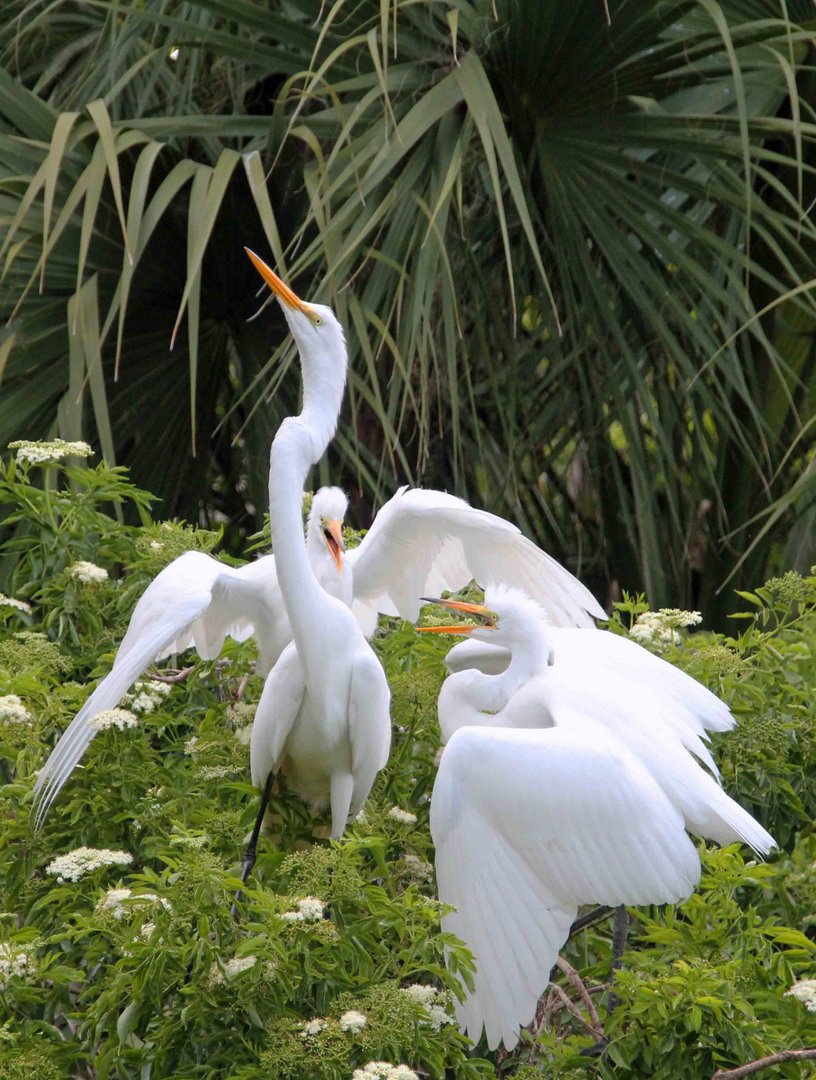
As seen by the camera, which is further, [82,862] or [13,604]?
[13,604]

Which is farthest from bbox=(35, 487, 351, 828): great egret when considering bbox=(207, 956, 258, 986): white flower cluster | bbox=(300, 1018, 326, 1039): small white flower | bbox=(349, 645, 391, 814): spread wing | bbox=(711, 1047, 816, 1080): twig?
bbox=(711, 1047, 816, 1080): twig

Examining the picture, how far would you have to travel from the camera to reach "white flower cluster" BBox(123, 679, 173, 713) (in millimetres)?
2586

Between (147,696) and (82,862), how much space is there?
16.5 inches

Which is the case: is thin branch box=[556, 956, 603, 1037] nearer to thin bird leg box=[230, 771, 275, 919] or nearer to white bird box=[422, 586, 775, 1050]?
white bird box=[422, 586, 775, 1050]

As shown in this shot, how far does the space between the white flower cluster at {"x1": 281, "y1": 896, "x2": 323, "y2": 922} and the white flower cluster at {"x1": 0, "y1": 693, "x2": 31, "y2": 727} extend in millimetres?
659

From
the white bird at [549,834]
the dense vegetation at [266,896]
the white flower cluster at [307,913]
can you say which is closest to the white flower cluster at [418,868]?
the dense vegetation at [266,896]

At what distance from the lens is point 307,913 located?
1984 millimetres

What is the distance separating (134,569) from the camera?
10.5 feet

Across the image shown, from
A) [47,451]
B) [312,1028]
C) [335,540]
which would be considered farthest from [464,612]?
[312,1028]

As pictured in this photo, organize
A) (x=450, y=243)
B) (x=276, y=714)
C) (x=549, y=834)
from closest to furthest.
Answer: (x=549, y=834) → (x=276, y=714) → (x=450, y=243)

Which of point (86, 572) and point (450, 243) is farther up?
point (450, 243)

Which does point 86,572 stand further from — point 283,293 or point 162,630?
point 283,293

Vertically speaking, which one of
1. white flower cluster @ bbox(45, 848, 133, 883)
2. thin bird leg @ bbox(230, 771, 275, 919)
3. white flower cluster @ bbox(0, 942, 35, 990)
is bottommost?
thin bird leg @ bbox(230, 771, 275, 919)

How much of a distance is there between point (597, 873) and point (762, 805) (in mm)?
471
